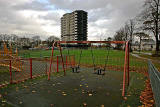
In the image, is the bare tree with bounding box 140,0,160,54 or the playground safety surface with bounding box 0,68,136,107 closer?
the playground safety surface with bounding box 0,68,136,107

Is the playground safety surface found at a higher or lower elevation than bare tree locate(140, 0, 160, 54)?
lower

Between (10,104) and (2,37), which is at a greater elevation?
(2,37)

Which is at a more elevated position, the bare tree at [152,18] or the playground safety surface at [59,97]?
the bare tree at [152,18]

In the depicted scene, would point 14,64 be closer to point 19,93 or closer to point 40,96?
point 19,93

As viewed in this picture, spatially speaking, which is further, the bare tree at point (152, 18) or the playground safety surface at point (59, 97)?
the bare tree at point (152, 18)

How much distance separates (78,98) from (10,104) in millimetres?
2007

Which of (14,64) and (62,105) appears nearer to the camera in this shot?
(62,105)

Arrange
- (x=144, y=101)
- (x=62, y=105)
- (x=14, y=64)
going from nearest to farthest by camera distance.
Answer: (x=62, y=105) → (x=144, y=101) → (x=14, y=64)

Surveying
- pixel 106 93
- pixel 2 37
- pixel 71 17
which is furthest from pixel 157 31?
pixel 71 17

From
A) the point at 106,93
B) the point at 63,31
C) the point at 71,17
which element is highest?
the point at 71,17

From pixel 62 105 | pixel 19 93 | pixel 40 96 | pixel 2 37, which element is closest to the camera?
pixel 62 105

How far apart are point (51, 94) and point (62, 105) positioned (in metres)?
1.04

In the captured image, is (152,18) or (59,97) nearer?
(59,97)

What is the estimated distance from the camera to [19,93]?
180 inches
